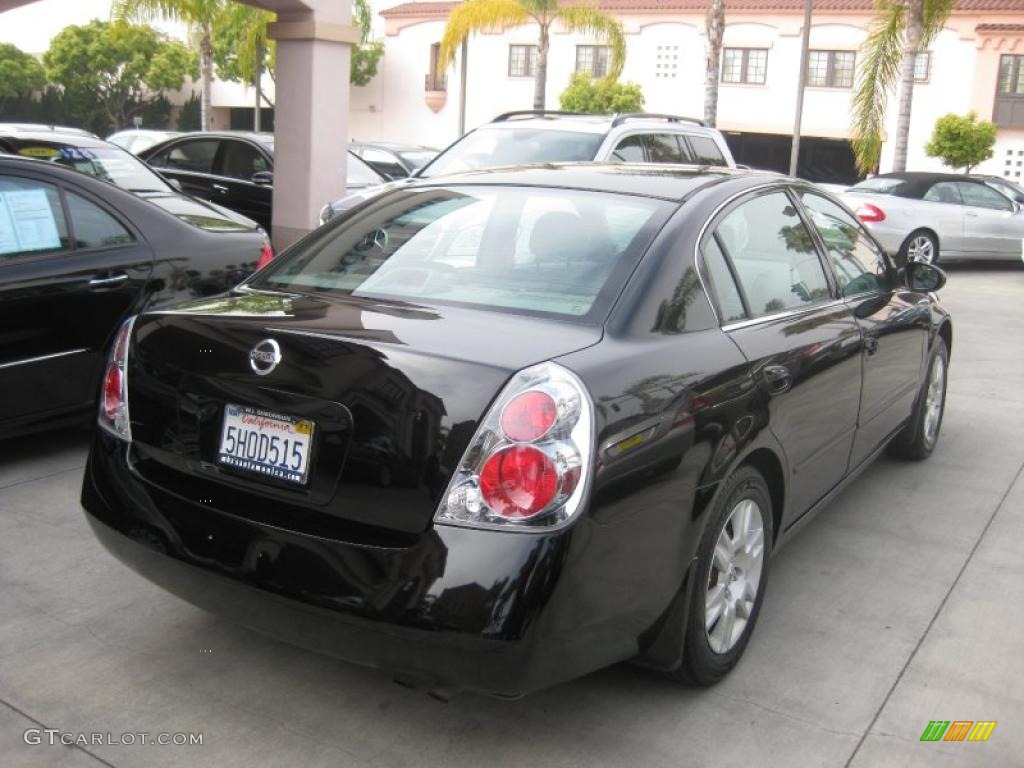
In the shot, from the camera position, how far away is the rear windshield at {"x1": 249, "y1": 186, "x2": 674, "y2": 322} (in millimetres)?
3414

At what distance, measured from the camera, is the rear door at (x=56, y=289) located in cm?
507

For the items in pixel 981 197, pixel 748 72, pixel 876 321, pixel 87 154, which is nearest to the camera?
pixel 876 321

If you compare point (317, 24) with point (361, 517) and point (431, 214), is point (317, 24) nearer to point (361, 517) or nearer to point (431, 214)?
point (431, 214)

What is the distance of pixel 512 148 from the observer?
31.0ft

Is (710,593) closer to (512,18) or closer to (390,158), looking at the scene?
(390,158)

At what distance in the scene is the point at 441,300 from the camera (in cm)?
341

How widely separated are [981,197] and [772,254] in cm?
1366

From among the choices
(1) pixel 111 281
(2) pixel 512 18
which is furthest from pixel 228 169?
(2) pixel 512 18

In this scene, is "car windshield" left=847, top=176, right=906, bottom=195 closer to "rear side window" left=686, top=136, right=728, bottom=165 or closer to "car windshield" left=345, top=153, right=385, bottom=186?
"rear side window" left=686, top=136, right=728, bottom=165

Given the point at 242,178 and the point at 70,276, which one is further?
the point at 242,178

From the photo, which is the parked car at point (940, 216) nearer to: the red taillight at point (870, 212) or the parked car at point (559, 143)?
the red taillight at point (870, 212)

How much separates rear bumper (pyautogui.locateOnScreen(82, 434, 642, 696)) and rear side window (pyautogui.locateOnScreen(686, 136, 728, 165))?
26.3ft

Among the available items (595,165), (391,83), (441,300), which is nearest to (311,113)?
(595,165)

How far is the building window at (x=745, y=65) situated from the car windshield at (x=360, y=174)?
2832 centimetres
